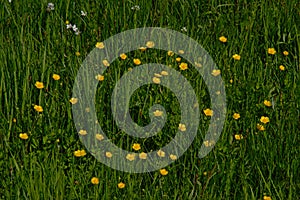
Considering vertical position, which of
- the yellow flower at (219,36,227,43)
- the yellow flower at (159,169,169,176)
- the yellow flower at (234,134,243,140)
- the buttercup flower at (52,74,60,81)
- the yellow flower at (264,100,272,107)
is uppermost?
the yellow flower at (219,36,227,43)

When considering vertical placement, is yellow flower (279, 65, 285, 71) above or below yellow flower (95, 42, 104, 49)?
below

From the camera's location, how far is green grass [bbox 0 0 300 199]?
235cm

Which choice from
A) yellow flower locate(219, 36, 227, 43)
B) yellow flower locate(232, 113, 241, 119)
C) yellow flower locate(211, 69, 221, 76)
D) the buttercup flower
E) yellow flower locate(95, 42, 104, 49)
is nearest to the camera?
yellow flower locate(232, 113, 241, 119)

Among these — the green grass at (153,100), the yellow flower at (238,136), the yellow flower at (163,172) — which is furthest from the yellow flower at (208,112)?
the yellow flower at (163,172)

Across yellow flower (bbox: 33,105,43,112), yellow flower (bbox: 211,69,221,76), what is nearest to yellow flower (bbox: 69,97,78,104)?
yellow flower (bbox: 33,105,43,112)

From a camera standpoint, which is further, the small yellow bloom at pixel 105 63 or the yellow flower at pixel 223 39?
the yellow flower at pixel 223 39

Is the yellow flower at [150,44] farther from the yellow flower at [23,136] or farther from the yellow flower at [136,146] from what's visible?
the yellow flower at [23,136]

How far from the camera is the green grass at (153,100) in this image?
7.71 feet

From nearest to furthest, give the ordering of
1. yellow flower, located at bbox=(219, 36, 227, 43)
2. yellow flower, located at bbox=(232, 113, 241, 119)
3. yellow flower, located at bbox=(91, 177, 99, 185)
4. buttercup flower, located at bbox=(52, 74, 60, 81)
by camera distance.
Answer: yellow flower, located at bbox=(91, 177, 99, 185) → yellow flower, located at bbox=(232, 113, 241, 119) → buttercup flower, located at bbox=(52, 74, 60, 81) → yellow flower, located at bbox=(219, 36, 227, 43)

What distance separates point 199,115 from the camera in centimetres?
266

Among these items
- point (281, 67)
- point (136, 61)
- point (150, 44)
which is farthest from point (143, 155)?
point (281, 67)

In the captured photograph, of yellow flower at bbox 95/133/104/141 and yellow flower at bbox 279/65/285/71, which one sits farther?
yellow flower at bbox 279/65/285/71

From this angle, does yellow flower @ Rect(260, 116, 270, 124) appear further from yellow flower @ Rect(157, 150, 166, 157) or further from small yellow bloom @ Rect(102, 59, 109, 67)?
small yellow bloom @ Rect(102, 59, 109, 67)

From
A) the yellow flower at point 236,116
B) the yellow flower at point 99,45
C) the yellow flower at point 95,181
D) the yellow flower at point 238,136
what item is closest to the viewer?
the yellow flower at point 95,181
